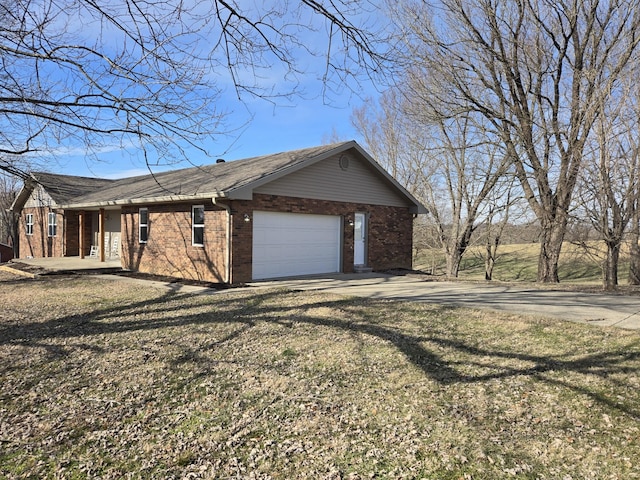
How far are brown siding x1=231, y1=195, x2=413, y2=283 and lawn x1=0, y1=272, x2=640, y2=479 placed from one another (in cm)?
448

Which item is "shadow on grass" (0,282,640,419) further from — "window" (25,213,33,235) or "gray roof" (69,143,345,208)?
"window" (25,213,33,235)

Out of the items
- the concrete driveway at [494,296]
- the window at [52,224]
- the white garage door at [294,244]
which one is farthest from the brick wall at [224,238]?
the window at [52,224]

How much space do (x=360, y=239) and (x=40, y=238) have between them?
A: 18130mm

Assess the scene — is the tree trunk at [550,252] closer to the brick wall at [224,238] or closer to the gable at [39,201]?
the brick wall at [224,238]

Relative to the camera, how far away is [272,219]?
13367 millimetres

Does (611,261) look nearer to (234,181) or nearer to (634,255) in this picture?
(634,255)

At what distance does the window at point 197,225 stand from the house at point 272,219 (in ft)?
0.10

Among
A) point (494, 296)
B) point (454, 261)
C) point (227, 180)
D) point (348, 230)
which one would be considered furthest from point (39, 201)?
point (454, 261)

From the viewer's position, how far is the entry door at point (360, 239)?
Answer: 16.1 metres

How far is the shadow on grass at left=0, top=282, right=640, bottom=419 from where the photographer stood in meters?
5.24

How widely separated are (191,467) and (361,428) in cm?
143

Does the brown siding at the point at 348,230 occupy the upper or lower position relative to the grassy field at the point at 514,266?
upper

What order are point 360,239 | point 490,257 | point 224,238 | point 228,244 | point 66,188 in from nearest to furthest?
1. point 228,244
2. point 224,238
3. point 360,239
4. point 66,188
5. point 490,257

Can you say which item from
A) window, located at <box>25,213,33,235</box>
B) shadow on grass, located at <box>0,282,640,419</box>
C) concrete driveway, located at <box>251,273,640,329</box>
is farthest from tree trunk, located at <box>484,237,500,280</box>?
window, located at <box>25,213,33,235</box>
